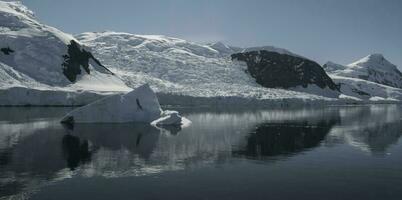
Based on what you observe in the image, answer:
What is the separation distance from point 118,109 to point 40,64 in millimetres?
71673

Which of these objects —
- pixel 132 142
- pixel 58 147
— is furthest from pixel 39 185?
pixel 132 142

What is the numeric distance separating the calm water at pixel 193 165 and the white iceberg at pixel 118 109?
29.8 feet

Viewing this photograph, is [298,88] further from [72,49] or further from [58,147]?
[58,147]

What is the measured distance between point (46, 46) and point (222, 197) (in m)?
122

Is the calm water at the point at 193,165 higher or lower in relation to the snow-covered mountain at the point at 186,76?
lower

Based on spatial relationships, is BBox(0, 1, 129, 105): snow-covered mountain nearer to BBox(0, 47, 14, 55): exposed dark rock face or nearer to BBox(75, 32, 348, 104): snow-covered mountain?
BBox(0, 47, 14, 55): exposed dark rock face

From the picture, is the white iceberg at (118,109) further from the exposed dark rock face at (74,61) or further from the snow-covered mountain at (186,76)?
the snow-covered mountain at (186,76)

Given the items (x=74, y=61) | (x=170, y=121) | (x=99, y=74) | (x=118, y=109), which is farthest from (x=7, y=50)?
(x=170, y=121)

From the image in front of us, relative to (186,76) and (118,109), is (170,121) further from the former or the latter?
(186,76)

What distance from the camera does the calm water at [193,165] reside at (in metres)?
23.5

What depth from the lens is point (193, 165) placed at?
3152 centimetres

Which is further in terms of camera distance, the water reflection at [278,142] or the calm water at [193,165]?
the water reflection at [278,142]

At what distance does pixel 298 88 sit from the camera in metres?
199

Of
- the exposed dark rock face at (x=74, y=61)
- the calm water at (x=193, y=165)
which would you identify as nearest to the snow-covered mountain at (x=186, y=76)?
the exposed dark rock face at (x=74, y=61)
